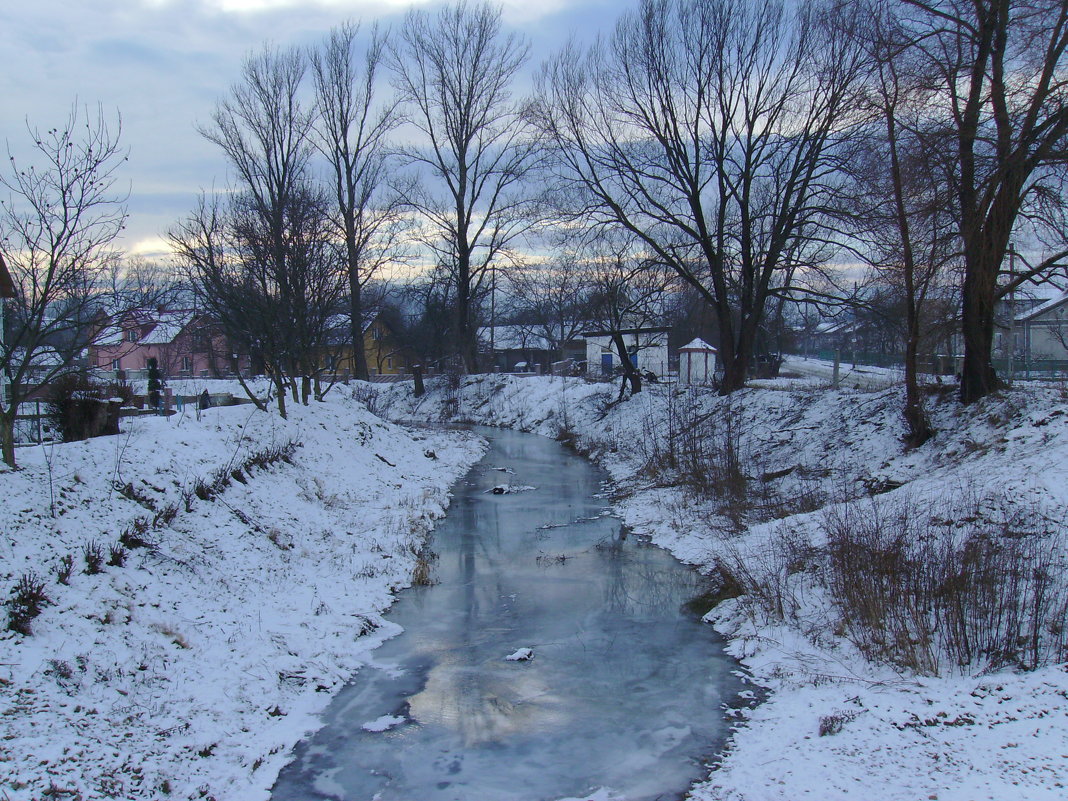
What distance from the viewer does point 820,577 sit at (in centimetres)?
901

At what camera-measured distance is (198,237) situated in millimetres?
17594

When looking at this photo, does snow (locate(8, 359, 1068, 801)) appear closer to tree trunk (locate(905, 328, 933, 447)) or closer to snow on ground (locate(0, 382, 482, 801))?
snow on ground (locate(0, 382, 482, 801))

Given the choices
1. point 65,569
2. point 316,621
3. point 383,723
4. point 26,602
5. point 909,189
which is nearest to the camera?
point 26,602

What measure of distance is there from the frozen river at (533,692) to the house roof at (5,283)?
5903mm

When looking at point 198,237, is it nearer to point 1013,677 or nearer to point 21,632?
point 21,632

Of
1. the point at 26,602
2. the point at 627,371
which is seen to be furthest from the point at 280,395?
the point at 627,371

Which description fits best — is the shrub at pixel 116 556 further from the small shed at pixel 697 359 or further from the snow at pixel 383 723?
the small shed at pixel 697 359

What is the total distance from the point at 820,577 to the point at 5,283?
1034 centimetres

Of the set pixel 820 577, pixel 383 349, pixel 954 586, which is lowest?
pixel 820 577

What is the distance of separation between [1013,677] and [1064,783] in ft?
5.10

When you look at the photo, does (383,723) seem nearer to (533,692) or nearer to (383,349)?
(533,692)

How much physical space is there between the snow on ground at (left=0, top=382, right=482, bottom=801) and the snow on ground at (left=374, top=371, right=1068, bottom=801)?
3.76 meters

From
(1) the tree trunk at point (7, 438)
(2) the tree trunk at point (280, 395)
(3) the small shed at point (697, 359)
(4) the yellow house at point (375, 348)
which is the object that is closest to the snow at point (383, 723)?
(1) the tree trunk at point (7, 438)

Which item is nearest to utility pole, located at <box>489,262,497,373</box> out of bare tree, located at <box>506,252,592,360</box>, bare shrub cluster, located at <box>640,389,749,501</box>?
bare tree, located at <box>506,252,592,360</box>
